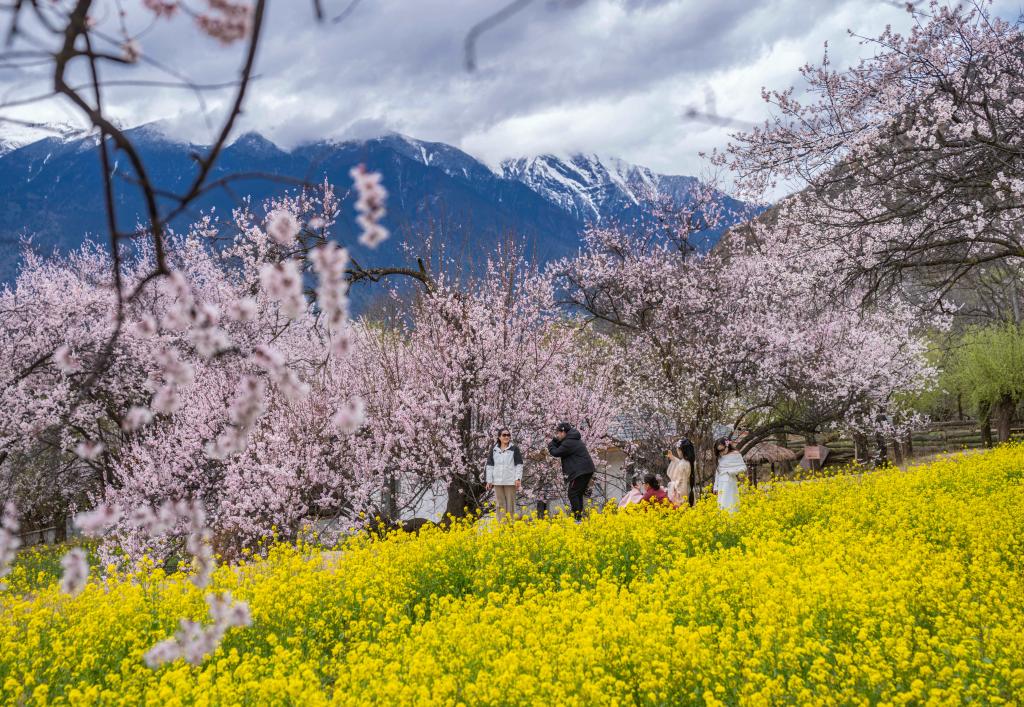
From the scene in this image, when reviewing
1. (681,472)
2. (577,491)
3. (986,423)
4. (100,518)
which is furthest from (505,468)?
(986,423)

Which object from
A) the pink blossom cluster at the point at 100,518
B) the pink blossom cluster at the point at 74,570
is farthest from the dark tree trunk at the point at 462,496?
the pink blossom cluster at the point at 100,518

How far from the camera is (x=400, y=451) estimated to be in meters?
14.6

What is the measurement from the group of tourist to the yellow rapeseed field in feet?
4.03

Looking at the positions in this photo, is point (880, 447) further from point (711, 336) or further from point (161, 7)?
point (161, 7)

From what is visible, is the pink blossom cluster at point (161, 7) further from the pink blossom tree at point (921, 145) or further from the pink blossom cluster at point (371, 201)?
the pink blossom tree at point (921, 145)

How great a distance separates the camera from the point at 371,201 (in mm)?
1622

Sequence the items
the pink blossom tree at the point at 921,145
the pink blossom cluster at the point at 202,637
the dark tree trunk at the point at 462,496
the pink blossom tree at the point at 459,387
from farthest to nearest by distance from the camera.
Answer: the dark tree trunk at the point at 462,496 → the pink blossom tree at the point at 459,387 → the pink blossom tree at the point at 921,145 → the pink blossom cluster at the point at 202,637

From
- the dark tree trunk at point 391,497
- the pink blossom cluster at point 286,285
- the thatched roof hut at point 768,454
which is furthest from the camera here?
the thatched roof hut at point 768,454

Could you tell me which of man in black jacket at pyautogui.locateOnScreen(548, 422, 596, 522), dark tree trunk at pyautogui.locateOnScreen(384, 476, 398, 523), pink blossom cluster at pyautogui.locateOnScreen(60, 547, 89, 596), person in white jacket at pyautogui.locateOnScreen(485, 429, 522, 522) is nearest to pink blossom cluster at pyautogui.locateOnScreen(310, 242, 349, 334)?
pink blossom cluster at pyautogui.locateOnScreen(60, 547, 89, 596)

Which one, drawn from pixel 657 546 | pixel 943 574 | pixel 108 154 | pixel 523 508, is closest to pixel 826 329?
pixel 523 508

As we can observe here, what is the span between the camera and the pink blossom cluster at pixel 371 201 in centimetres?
161

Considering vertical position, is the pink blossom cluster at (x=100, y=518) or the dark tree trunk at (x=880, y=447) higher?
the pink blossom cluster at (x=100, y=518)

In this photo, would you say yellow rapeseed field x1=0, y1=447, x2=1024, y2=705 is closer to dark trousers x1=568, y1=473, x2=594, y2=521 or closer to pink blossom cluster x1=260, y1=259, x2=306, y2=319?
dark trousers x1=568, y1=473, x2=594, y2=521

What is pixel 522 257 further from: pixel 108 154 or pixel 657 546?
pixel 108 154
